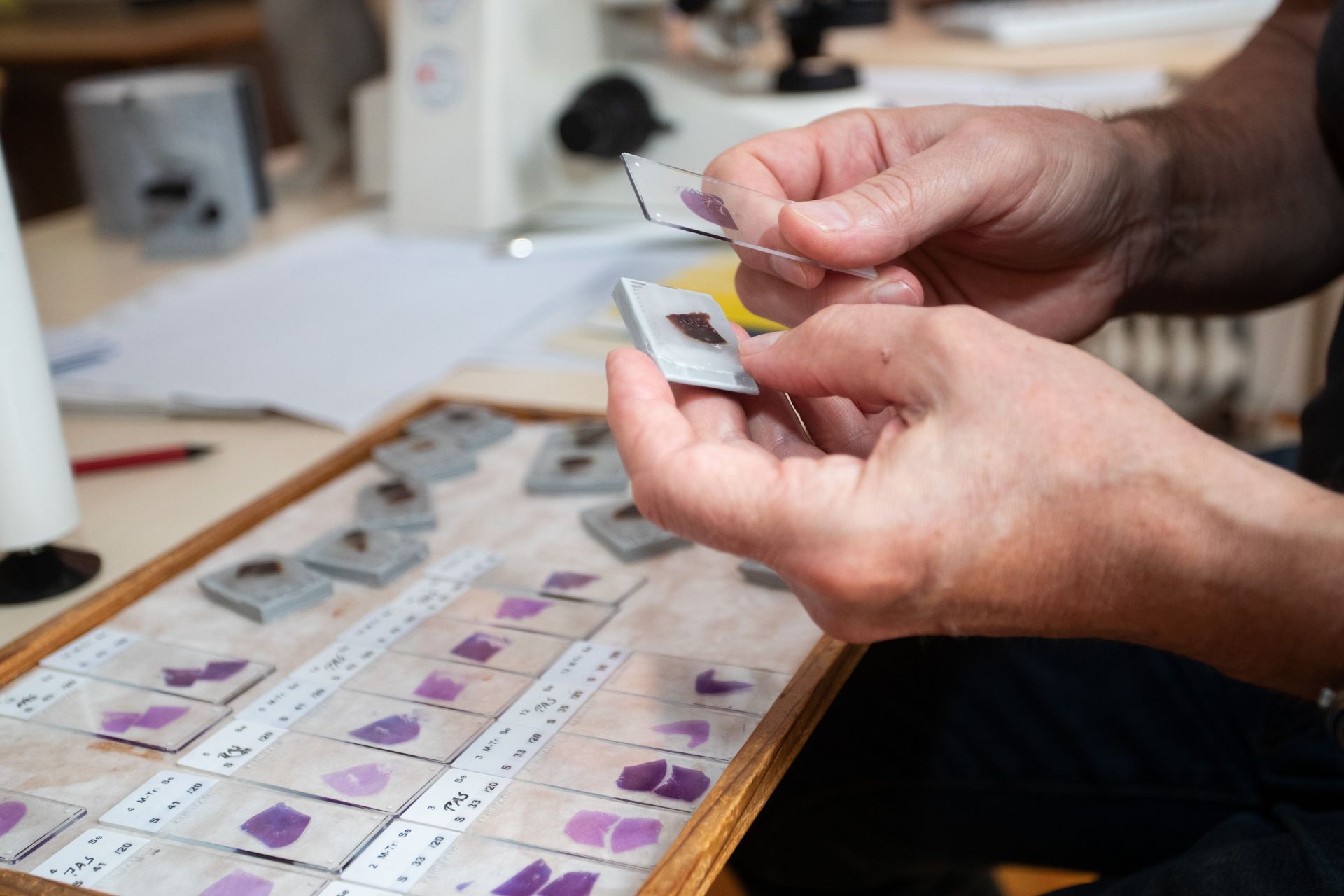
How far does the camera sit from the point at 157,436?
0.83m

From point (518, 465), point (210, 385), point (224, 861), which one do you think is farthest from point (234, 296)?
point (224, 861)

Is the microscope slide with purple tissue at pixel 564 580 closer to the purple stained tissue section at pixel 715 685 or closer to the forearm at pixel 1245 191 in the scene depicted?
the purple stained tissue section at pixel 715 685

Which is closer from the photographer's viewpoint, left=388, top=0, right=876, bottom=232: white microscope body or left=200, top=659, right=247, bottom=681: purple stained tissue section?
left=200, top=659, right=247, bottom=681: purple stained tissue section

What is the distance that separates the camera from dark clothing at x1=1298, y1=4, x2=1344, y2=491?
0.68 metres

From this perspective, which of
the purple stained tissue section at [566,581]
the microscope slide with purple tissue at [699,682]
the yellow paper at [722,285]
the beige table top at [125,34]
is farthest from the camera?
the beige table top at [125,34]

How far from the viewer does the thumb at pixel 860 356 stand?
0.47 meters

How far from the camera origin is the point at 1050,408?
1.47 ft

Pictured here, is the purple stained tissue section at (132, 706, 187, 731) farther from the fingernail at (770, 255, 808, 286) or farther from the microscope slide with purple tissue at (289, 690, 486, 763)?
the fingernail at (770, 255, 808, 286)

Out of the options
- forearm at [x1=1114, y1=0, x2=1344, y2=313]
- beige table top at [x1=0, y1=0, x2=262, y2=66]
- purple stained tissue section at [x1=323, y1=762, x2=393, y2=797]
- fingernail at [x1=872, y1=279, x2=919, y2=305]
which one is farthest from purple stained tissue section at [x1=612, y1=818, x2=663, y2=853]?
beige table top at [x1=0, y1=0, x2=262, y2=66]

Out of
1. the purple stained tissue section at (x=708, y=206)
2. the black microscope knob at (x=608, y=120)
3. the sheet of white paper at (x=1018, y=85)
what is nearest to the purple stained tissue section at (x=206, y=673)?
the purple stained tissue section at (x=708, y=206)

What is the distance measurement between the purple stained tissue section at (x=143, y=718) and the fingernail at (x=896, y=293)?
413 millimetres

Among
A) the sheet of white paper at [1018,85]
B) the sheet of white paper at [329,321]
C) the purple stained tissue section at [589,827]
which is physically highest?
the sheet of white paper at [1018,85]

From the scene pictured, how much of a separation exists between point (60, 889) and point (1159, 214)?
29.2 inches

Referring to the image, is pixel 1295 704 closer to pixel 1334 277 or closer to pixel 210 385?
pixel 1334 277
